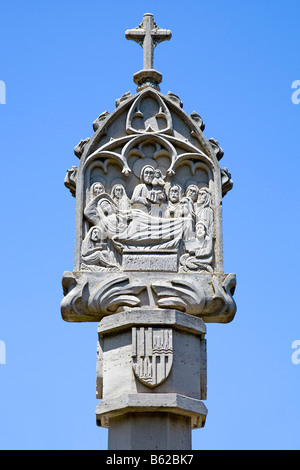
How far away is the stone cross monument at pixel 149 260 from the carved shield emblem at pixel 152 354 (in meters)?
0.01

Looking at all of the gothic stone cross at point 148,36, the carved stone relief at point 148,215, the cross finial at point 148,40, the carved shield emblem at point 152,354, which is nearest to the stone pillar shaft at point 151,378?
the carved shield emblem at point 152,354

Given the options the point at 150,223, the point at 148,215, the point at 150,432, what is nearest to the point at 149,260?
the point at 150,223

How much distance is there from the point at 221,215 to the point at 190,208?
13.7 inches

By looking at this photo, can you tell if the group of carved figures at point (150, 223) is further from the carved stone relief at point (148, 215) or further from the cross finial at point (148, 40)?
the cross finial at point (148, 40)

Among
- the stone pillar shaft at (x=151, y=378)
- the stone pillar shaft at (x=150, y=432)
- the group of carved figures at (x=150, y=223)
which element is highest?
the group of carved figures at (x=150, y=223)

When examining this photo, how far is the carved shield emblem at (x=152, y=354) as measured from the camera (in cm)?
1262

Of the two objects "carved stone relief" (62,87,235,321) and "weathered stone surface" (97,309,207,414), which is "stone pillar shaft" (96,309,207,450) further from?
"carved stone relief" (62,87,235,321)

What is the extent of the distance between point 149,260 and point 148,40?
107 inches

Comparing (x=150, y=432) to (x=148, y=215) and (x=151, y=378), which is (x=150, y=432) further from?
(x=148, y=215)

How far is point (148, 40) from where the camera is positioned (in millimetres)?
14320

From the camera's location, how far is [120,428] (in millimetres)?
12633

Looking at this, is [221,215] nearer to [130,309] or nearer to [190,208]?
[190,208]
